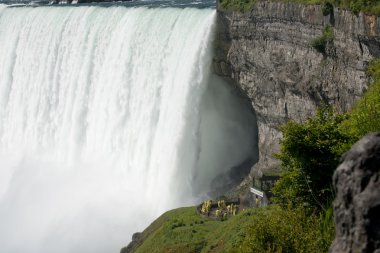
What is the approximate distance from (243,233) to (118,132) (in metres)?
19.3

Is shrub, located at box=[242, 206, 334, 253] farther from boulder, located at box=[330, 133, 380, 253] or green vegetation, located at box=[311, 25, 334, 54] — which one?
green vegetation, located at box=[311, 25, 334, 54]

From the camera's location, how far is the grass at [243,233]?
13.4 meters

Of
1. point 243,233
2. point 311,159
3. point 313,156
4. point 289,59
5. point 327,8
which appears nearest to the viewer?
point 311,159

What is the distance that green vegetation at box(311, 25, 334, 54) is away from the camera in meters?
26.4

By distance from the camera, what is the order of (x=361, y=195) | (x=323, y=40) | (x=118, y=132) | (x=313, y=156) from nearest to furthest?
(x=361, y=195) → (x=313, y=156) → (x=323, y=40) → (x=118, y=132)

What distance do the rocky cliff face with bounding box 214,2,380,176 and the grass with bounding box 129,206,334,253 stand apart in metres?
6.77

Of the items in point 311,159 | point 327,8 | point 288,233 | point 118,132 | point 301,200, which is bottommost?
point 118,132

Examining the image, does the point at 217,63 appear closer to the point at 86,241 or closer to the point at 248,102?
the point at 248,102

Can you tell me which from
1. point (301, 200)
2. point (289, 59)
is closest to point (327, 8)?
point (289, 59)

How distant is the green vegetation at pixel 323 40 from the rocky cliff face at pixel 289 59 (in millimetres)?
203

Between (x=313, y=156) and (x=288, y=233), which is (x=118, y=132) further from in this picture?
(x=288, y=233)

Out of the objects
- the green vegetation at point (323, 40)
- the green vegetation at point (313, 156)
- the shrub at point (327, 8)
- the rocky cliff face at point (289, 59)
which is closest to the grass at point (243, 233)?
the green vegetation at point (313, 156)

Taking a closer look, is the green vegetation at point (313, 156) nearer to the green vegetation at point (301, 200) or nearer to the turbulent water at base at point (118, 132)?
the green vegetation at point (301, 200)

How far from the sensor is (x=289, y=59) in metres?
29.5
